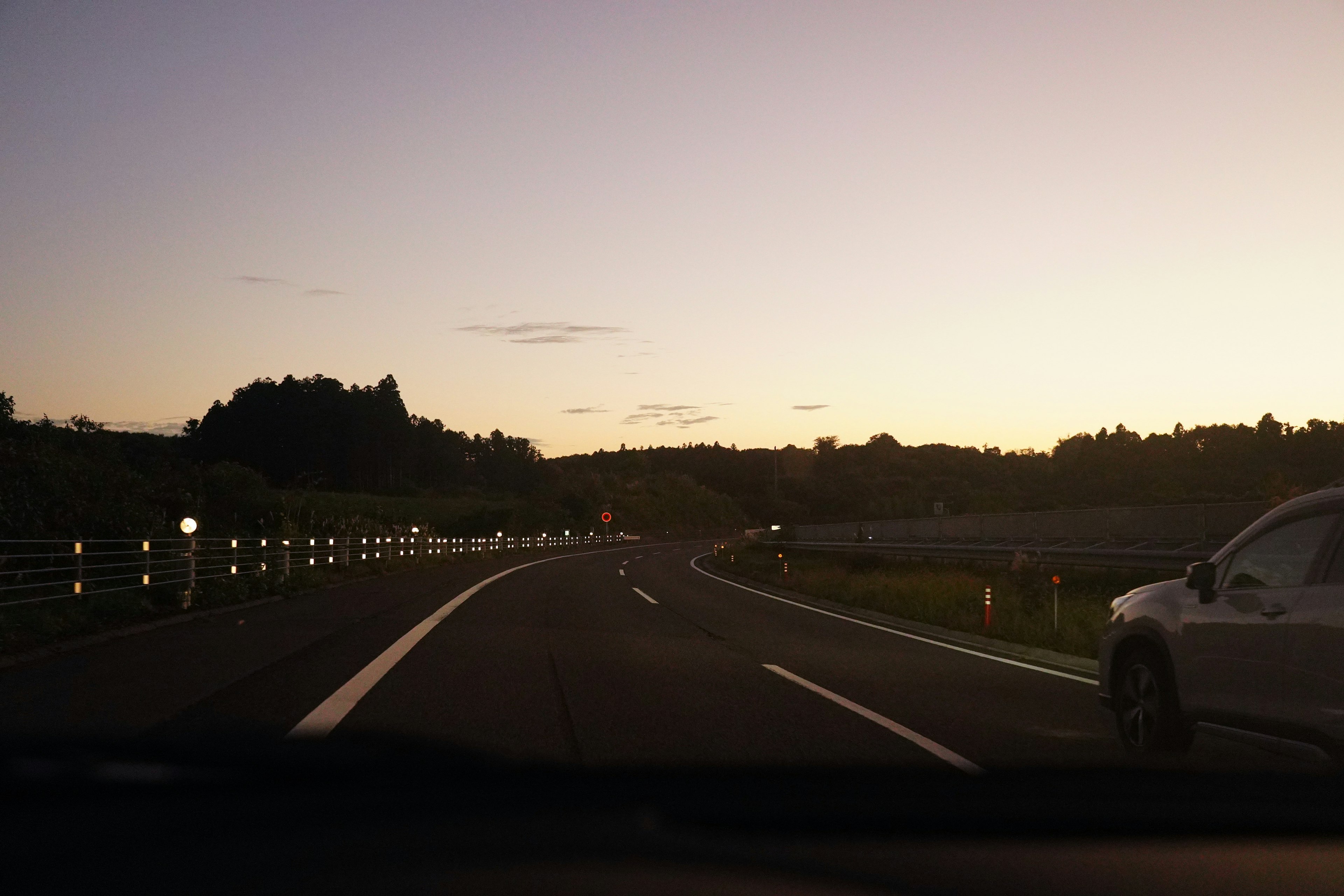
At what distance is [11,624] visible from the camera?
1265 centimetres

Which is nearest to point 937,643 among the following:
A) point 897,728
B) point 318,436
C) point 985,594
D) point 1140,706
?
point 985,594

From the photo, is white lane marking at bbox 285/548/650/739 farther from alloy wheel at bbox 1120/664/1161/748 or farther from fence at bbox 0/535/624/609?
alloy wheel at bbox 1120/664/1161/748

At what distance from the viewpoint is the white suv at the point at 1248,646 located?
545 cm

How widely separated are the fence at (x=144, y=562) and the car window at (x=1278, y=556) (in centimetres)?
1345

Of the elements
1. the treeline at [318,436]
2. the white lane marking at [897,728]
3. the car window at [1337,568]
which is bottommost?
the white lane marking at [897,728]

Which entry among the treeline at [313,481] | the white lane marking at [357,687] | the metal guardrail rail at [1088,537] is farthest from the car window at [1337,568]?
the treeline at [313,481]

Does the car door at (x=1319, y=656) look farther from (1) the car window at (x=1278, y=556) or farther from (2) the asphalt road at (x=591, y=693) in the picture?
(2) the asphalt road at (x=591, y=693)

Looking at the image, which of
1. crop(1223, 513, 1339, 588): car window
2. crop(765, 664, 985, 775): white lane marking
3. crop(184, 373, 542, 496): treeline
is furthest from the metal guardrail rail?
crop(184, 373, 542, 496): treeline

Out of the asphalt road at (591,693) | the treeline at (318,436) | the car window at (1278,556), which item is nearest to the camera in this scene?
the car window at (1278,556)

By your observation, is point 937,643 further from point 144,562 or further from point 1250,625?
point 144,562

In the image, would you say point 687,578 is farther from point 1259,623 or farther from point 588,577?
point 1259,623

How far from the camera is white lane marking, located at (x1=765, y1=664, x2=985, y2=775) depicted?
6.38 meters

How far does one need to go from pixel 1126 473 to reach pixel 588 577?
36.7 m

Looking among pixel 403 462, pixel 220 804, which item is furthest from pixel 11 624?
pixel 403 462
